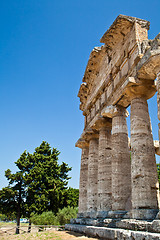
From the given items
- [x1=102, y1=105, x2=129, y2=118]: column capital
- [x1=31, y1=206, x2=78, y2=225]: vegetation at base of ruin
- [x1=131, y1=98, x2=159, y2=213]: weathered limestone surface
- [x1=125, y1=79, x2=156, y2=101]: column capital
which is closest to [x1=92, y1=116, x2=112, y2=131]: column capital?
[x1=102, y1=105, x2=129, y2=118]: column capital

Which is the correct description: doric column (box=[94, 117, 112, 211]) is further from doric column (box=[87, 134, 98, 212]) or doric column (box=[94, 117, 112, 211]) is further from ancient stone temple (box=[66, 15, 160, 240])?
doric column (box=[87, 134, 98, 212])

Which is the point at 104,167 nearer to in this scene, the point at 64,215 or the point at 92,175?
the point at 92,175

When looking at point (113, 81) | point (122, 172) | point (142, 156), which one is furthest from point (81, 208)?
point (113, 81)

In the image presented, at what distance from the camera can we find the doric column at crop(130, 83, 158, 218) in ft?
28.3

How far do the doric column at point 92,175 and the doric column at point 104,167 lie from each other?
1469 millimetres

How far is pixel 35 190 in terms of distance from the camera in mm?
27016

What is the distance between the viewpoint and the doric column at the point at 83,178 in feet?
51.0

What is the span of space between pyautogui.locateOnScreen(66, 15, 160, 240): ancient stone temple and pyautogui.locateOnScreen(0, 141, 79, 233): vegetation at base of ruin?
12616 millimetres

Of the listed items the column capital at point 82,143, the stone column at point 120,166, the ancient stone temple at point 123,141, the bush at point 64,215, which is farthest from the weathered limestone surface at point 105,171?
the bush at point 64,215

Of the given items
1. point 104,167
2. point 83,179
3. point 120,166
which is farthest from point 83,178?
point 120,166

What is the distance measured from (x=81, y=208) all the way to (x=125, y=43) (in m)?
12.1

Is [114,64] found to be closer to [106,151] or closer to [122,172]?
[106,151]

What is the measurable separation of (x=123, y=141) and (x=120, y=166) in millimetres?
1474

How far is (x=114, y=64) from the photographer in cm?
1371
